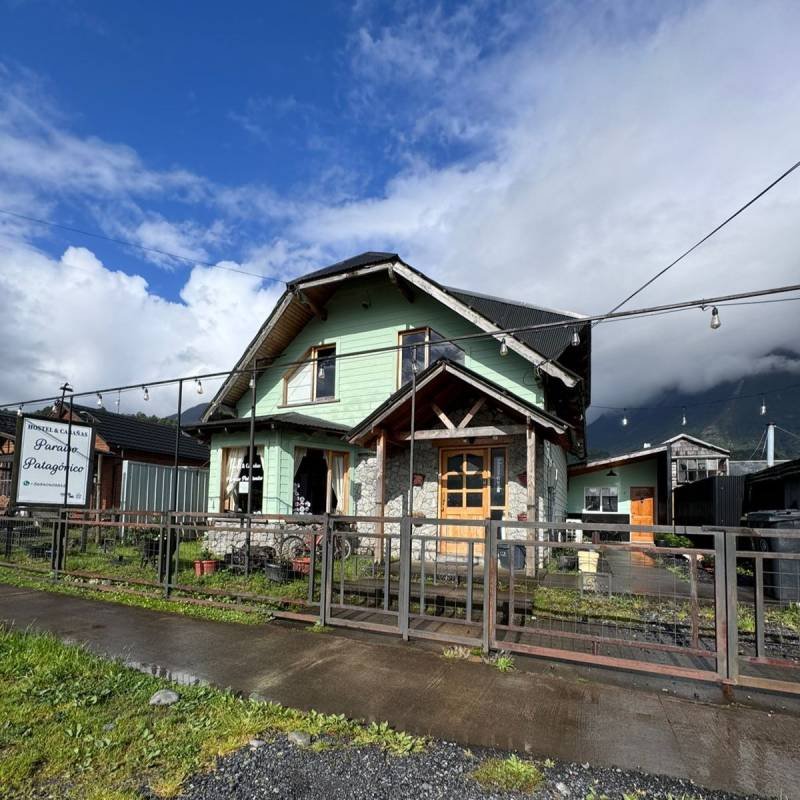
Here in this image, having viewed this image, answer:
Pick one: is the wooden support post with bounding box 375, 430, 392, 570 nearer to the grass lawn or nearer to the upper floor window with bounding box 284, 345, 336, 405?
the upper floor window with bounding box 284, 345, 336, 405

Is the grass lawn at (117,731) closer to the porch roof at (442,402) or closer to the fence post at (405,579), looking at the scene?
the fence post at (405,579)

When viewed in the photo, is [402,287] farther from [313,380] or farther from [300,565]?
[300,565]

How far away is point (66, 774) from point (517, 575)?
6.94 meters

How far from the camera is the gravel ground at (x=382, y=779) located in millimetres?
2611

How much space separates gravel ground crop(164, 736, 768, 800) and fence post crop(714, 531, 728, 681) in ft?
5.30

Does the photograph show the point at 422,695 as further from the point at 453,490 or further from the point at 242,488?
the point at 242,488

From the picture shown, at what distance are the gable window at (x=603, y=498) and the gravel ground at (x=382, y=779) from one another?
19139 millimetres

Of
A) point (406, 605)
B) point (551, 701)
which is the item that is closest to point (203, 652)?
point (406, 605)

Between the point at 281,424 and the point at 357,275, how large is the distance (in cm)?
384

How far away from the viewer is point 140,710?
3490 mm

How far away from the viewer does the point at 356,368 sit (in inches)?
498

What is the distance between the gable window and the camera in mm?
20750

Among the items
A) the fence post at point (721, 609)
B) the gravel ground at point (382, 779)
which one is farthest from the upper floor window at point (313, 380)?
the gravel ground at point (382, 779)

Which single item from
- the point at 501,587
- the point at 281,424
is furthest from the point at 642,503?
the point at 281,424
